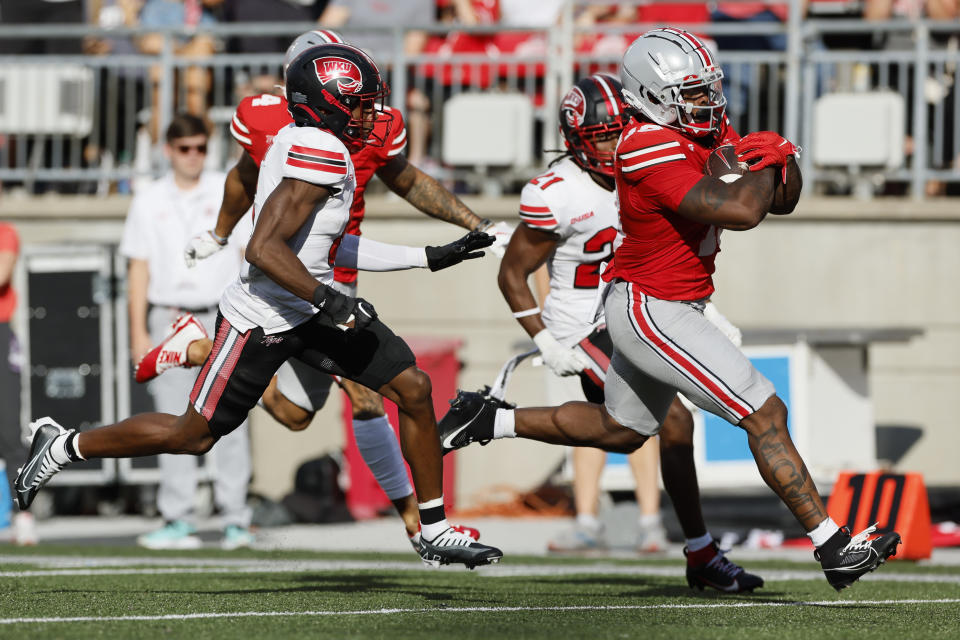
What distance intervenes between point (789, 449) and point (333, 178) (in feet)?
6.00

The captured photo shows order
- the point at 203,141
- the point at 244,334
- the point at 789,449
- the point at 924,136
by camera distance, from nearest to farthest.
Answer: the point at 789,449 < the point at 244,334 < the point at 203,141 < the point at 924,136

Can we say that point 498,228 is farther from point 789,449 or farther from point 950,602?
point 950,602

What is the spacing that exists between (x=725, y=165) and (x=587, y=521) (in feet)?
12.8

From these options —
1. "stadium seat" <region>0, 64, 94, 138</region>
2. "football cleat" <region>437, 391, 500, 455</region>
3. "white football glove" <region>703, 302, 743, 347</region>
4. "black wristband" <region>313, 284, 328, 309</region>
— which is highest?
"stadium seat" <region>0, 64, 94, 138</region>

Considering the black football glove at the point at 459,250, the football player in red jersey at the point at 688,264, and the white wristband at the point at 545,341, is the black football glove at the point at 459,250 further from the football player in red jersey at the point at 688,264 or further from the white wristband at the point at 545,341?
the white wristband at the point at 545,341

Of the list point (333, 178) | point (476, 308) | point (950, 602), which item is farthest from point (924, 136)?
point (333, 178)

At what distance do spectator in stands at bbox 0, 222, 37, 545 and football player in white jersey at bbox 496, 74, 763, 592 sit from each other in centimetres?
357

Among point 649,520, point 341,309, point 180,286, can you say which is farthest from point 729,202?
point 180,286

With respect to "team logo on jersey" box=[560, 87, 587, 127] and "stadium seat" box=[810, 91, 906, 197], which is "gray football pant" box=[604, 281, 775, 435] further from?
"stadium seat" box=[810, 91, 906, 197]

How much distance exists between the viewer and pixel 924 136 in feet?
36.9

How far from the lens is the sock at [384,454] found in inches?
270

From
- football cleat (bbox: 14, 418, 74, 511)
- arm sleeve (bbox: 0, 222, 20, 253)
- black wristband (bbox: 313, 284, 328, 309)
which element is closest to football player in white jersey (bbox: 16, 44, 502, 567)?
black wristband (bbox: 313, 284, 328, 309)

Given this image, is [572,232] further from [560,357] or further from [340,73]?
[340,73]

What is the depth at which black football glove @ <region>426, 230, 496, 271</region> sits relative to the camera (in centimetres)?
611
